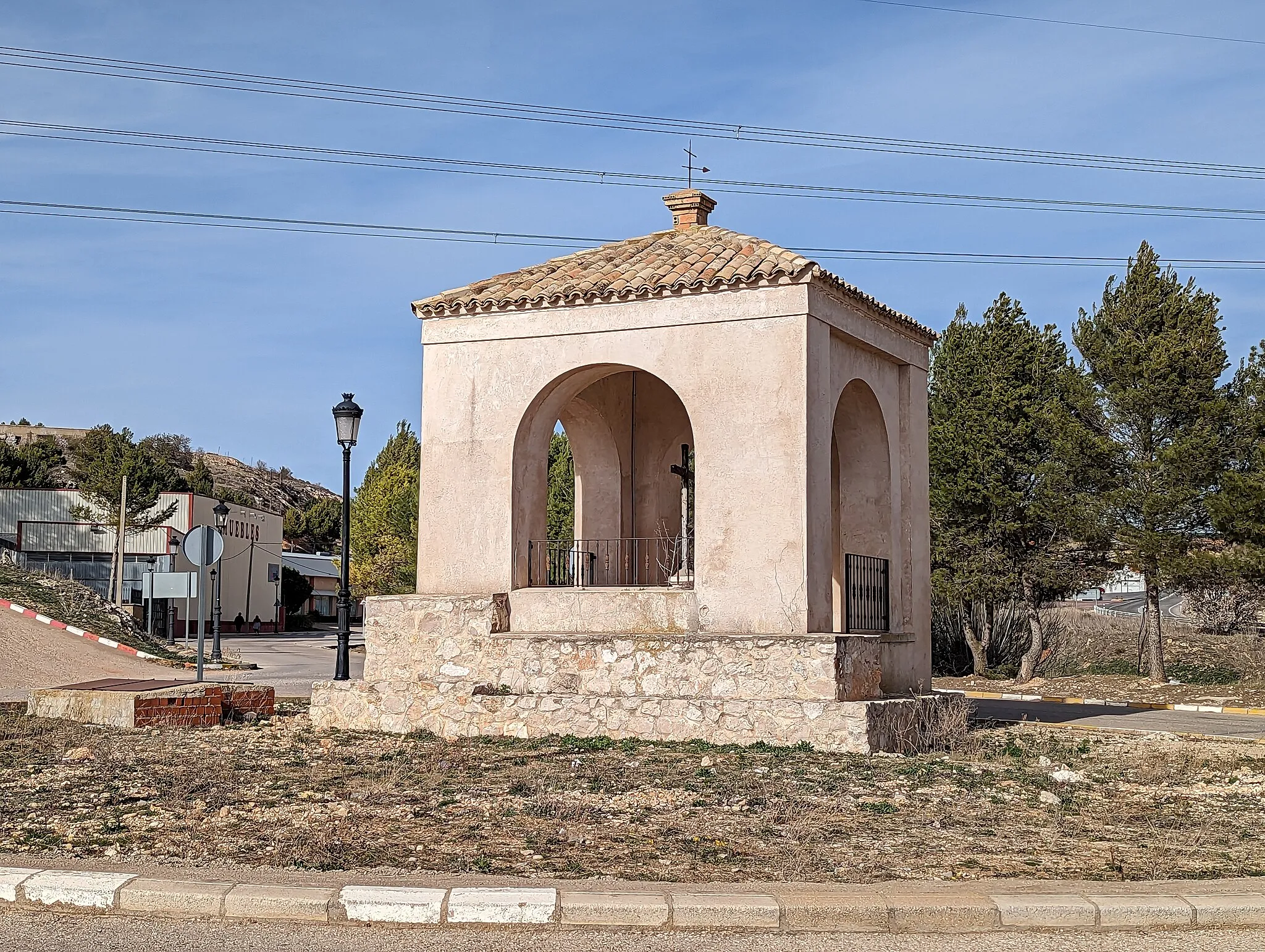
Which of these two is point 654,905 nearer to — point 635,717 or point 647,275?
point 635,717

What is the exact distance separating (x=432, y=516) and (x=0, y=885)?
865 cm

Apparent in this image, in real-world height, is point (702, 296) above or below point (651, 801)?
above

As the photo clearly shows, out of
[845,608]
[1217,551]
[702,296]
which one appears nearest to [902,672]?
[845,608]

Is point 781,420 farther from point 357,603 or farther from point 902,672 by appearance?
point 357,603

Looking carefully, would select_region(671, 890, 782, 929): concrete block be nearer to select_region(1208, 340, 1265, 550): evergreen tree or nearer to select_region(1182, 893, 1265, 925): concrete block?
select_region(1182, 893, 1265, 925): concrete block

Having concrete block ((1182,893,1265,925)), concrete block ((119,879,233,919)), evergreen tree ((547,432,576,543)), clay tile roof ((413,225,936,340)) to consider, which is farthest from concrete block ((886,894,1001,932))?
evergreen tree ((547,432,576,543))

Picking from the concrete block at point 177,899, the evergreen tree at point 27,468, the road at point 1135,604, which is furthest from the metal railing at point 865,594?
the evergreen tree at point 27,468

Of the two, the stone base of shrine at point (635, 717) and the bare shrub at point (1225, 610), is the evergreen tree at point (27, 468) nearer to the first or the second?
the bare shrub at point (1225, 610)

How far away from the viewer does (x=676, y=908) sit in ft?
19.8

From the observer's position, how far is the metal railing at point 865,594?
14.8 metres

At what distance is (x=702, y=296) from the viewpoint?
45.1 feet

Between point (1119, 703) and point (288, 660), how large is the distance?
2053 cm

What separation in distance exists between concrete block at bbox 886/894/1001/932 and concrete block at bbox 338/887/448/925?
221cm

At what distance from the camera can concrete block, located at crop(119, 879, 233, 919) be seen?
6.14 m
